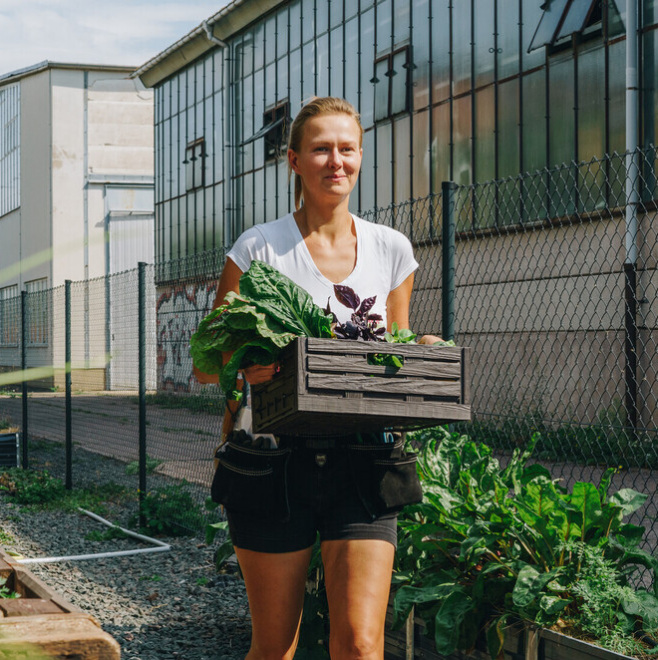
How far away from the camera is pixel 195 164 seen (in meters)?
25.8

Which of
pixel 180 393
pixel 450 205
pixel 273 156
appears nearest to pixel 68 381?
pixel 180 393

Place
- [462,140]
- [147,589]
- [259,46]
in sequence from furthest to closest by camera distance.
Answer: [259,46] < [462,140] < [147,589]

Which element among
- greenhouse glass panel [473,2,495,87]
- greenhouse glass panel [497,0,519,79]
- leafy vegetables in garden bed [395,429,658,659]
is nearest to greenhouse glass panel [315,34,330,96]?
greenhouse glass panel [473,2,495,87]

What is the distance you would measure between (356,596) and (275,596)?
0.21 meters

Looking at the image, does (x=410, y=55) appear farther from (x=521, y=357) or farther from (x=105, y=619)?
(x=105, y=619)

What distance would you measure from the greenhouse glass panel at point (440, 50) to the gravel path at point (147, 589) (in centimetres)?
995

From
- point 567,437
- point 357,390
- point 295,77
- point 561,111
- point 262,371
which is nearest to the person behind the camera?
point 357,390

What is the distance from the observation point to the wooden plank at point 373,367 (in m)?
2.26

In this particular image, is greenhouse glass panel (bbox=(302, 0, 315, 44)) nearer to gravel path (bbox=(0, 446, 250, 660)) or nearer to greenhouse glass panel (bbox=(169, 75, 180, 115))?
greenhouse glass panel (bbox=(169, 75, 180, 115))

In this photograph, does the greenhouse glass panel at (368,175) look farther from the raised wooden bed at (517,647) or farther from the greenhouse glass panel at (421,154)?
the raised wooden bed at (517,647)

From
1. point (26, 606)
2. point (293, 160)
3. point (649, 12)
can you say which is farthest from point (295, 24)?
point (26, 606)

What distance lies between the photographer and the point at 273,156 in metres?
22.0

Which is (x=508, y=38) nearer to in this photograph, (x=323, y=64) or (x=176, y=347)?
(x=323, y=64)

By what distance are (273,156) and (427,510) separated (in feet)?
61.3
